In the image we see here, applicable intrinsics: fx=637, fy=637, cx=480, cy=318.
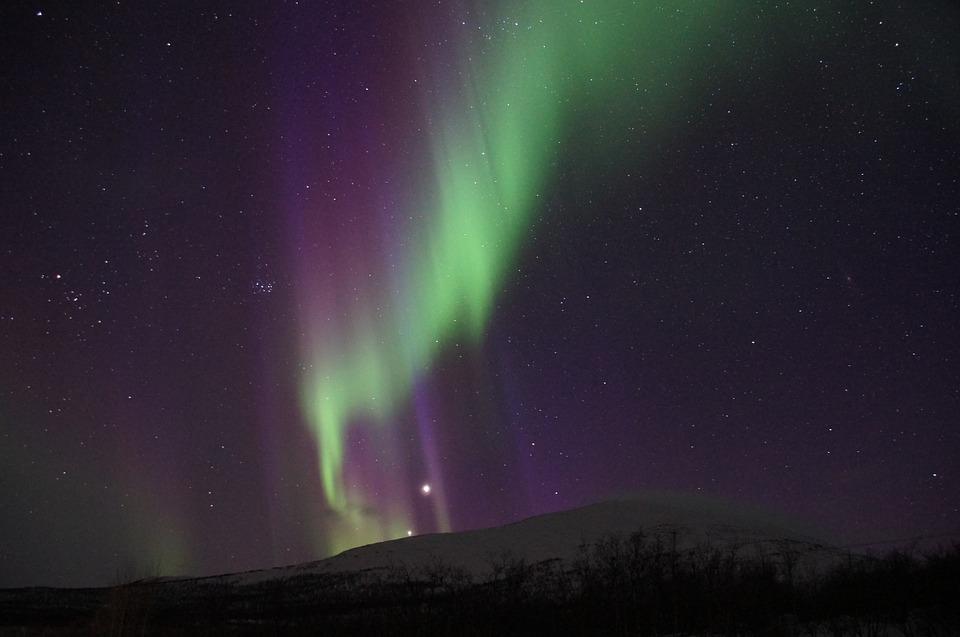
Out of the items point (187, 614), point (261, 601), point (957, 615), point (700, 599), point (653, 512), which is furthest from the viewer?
point (653, 512)

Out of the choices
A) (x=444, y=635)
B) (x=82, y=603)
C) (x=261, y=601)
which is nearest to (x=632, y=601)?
(x=444, y=635)

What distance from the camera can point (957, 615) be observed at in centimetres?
1673

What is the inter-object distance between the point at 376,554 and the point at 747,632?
307 feet

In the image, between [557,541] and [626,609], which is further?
[557,541]

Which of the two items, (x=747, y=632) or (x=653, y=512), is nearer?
(x=747, y=632)

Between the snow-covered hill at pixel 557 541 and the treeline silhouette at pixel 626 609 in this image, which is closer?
the treeline silhouette at pixel 626 609

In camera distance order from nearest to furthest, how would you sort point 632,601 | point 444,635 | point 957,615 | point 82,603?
point 957,615 → point 444,635 → point 632,601 → point 82,603

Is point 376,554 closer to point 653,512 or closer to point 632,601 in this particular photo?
point 653,512

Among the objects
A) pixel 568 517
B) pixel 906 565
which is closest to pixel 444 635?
pixel 906 565

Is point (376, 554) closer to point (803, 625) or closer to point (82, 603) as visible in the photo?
point (82, 603)

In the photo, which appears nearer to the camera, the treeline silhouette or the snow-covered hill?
the treeline silhouette

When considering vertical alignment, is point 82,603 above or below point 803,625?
above

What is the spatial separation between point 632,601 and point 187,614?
31.3 m

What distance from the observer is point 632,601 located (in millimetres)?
30969
